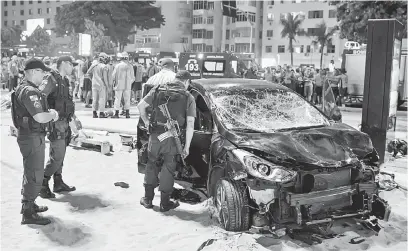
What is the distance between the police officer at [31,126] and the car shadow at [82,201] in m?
0.69

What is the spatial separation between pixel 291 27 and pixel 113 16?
23377mm

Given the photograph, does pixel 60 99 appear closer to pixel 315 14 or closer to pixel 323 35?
pixel 323 35

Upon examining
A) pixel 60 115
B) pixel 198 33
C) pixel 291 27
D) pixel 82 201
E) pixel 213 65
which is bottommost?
pixel 82 201

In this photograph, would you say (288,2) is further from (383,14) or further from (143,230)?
(143,230)

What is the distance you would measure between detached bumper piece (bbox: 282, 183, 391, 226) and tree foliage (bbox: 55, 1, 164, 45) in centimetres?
5329

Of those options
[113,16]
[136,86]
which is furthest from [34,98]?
[113,16]

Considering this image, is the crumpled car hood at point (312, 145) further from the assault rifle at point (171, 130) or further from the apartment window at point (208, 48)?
the apartment window at point (208, 48)

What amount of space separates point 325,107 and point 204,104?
3.40 m

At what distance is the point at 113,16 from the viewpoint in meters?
55.9

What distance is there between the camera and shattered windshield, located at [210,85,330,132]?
525cm

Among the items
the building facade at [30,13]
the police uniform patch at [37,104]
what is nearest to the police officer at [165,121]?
the police uniform patch at [37,104]

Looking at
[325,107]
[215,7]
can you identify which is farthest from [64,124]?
[215,7]

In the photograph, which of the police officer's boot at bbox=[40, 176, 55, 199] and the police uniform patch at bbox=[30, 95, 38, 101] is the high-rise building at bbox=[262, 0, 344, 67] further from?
the police uniform patch at bbox=[30, 95, 38, 101]

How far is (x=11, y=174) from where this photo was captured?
7137mm
